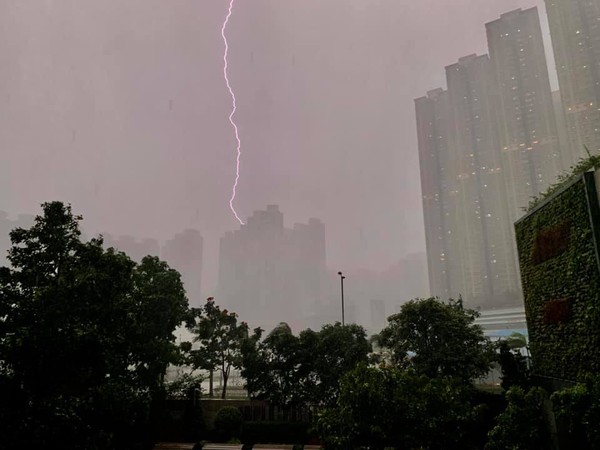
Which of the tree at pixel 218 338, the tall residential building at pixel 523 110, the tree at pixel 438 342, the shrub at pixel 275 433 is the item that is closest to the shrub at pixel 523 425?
the tree at pixel 438 342

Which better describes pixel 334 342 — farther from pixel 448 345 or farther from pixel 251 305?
pixel 251 305

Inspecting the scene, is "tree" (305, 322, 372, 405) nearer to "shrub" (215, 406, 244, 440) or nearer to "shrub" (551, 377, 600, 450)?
"shrub" (215, 406, 244, 440)

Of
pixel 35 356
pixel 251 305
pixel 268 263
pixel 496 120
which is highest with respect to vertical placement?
pixel 496 120

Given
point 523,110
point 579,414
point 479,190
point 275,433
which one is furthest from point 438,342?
point 523,110

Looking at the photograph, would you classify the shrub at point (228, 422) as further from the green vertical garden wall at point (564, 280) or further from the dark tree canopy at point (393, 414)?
the green vertical garden wall at point (564, 280)

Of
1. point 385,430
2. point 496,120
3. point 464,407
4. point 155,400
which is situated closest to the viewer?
point 385,430

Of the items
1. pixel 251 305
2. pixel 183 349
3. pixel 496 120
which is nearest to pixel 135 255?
pixel 251 305
